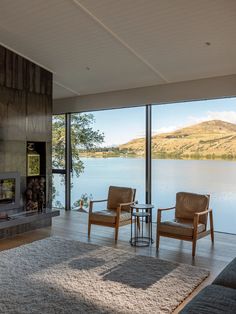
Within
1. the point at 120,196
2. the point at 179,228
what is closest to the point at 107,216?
the point at 120,196

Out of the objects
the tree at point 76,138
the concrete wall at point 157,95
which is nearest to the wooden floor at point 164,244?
the tree at point 76,138

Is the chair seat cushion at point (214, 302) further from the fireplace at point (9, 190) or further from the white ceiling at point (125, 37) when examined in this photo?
the fireplace at point (9, 190)

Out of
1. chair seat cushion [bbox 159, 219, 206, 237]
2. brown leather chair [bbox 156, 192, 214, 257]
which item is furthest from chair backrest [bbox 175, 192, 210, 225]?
chair seat cushion [bbox 159, 219, 206, 237]

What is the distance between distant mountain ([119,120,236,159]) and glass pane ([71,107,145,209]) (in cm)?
29

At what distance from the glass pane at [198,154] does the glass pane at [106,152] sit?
0.40m

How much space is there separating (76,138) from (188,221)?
154 inches

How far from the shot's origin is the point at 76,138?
7875 millimetres

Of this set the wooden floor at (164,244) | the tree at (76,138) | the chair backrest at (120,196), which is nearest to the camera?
the wooden floor at (164,244)

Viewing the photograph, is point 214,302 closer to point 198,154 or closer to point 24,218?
point 24,218

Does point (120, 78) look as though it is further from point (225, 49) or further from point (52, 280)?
point (52, 280)

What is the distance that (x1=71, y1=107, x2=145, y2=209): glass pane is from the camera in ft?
22.4

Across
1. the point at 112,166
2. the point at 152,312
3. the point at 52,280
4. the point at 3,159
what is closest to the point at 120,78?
the point at 112,166

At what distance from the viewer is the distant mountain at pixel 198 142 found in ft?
19.4

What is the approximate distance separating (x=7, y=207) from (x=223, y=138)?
13.4 feet
